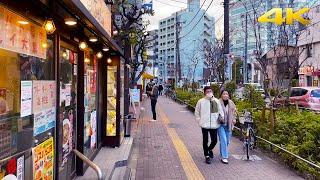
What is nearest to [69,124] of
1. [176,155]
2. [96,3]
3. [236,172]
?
[96,3]

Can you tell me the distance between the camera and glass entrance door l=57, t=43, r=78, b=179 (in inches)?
233

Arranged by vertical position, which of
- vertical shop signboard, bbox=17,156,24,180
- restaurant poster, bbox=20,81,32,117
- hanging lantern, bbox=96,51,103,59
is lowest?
vertical shop signboard, bbox=17,156,24,180

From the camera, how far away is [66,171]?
6.43 metres

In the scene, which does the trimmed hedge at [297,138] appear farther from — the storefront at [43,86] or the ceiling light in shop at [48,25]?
the ceiling light in shop at [48,25]

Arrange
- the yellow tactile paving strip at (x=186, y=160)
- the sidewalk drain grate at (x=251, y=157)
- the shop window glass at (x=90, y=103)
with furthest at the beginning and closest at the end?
the sidewalk drain grate at (x=251, y=157) → the yellow tactile paving strip at (x=186, y=160) → the shop window glass at (x=90, y=103)

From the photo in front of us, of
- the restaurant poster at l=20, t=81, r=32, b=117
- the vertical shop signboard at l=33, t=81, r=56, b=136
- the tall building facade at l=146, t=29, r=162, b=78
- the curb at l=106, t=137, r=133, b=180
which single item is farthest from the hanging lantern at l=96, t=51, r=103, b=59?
the tall building facade at l=146, t=29, r=162, b=78

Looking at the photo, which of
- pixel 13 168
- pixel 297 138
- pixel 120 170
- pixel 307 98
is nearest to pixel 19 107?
pixel 13 168

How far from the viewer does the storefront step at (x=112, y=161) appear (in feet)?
24.5

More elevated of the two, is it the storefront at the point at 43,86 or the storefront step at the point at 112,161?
the storefront at the point at 43,86

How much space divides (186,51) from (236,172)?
64458mm

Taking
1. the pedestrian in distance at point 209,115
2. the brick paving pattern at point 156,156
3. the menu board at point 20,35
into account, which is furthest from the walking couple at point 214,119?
the menu board at point 20,35

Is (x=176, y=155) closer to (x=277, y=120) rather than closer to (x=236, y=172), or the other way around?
(x=236, y=172)

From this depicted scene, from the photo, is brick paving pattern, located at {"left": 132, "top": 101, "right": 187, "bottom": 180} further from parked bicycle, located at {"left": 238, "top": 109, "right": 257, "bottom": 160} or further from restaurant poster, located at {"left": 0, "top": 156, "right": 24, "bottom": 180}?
restaurant poster, located at {"left": 0, "top": 156, "right": 24, "bottom": 180}

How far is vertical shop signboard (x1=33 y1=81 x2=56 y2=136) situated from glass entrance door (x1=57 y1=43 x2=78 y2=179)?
417mm
